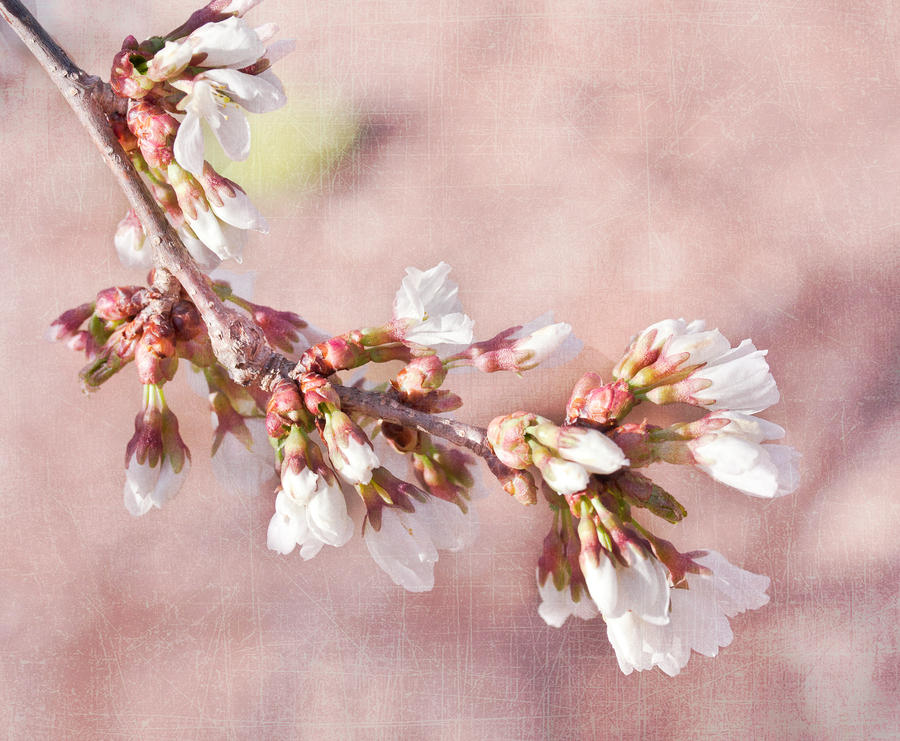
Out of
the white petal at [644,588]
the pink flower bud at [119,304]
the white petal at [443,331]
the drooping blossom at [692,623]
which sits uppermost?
the pink flower bud at [119,304]

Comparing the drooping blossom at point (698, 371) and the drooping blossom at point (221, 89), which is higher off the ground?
the drooping blossom at point (221, 89)

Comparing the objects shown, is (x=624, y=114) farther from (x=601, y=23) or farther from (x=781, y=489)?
(x=781, y=489)

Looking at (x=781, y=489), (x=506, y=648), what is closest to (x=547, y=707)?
(x=506, y=648)

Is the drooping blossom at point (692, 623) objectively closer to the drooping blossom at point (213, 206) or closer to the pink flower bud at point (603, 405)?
the pink flower bud at point (603, 405)

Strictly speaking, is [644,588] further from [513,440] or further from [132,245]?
[132,245]

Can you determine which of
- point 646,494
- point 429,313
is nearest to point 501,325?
point 429,313

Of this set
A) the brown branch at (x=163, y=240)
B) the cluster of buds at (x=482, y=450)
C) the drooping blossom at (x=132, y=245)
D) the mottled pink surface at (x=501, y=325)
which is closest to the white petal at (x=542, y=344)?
the cluster of buds at (x=482, y=450)
